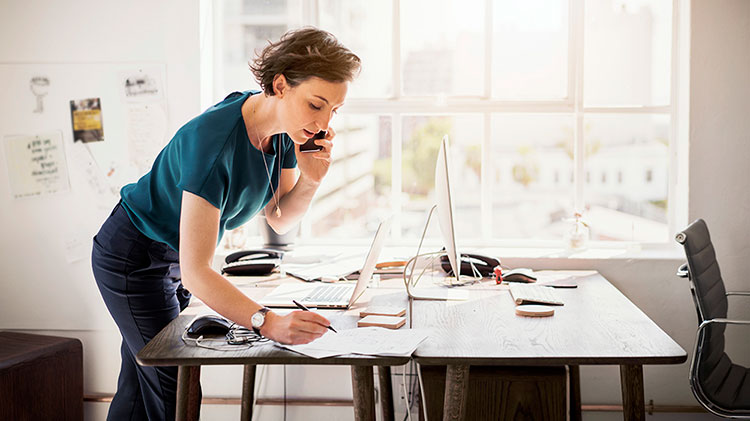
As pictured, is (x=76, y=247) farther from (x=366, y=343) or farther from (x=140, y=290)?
(x=366, y=343)

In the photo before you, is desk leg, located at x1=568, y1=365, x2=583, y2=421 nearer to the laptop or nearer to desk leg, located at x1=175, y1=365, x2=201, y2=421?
the laptop

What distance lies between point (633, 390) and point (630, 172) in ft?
5.21

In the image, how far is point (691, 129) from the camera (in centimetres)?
298

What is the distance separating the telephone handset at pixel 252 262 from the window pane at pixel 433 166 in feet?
2.46

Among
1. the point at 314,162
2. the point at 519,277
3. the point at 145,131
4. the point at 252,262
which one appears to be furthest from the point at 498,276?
the point at 145,131

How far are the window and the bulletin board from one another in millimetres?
437

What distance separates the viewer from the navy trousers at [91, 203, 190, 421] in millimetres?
2041

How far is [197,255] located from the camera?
1701 mm

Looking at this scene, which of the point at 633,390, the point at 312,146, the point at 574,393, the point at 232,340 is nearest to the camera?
the point at 232,340

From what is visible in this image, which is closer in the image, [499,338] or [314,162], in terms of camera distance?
[499,338]

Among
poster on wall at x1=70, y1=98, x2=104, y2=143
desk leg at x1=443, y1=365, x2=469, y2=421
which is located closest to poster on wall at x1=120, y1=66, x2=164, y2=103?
poster on wall at x1=70, y1=98, x2=104, y2=143

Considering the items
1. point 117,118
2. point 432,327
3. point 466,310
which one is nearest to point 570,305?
point 466,310

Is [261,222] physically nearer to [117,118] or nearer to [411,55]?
[117,118]

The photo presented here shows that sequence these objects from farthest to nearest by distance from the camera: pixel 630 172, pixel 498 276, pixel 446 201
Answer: pixel 630 172, pixel 498 276, pixel 446 201
